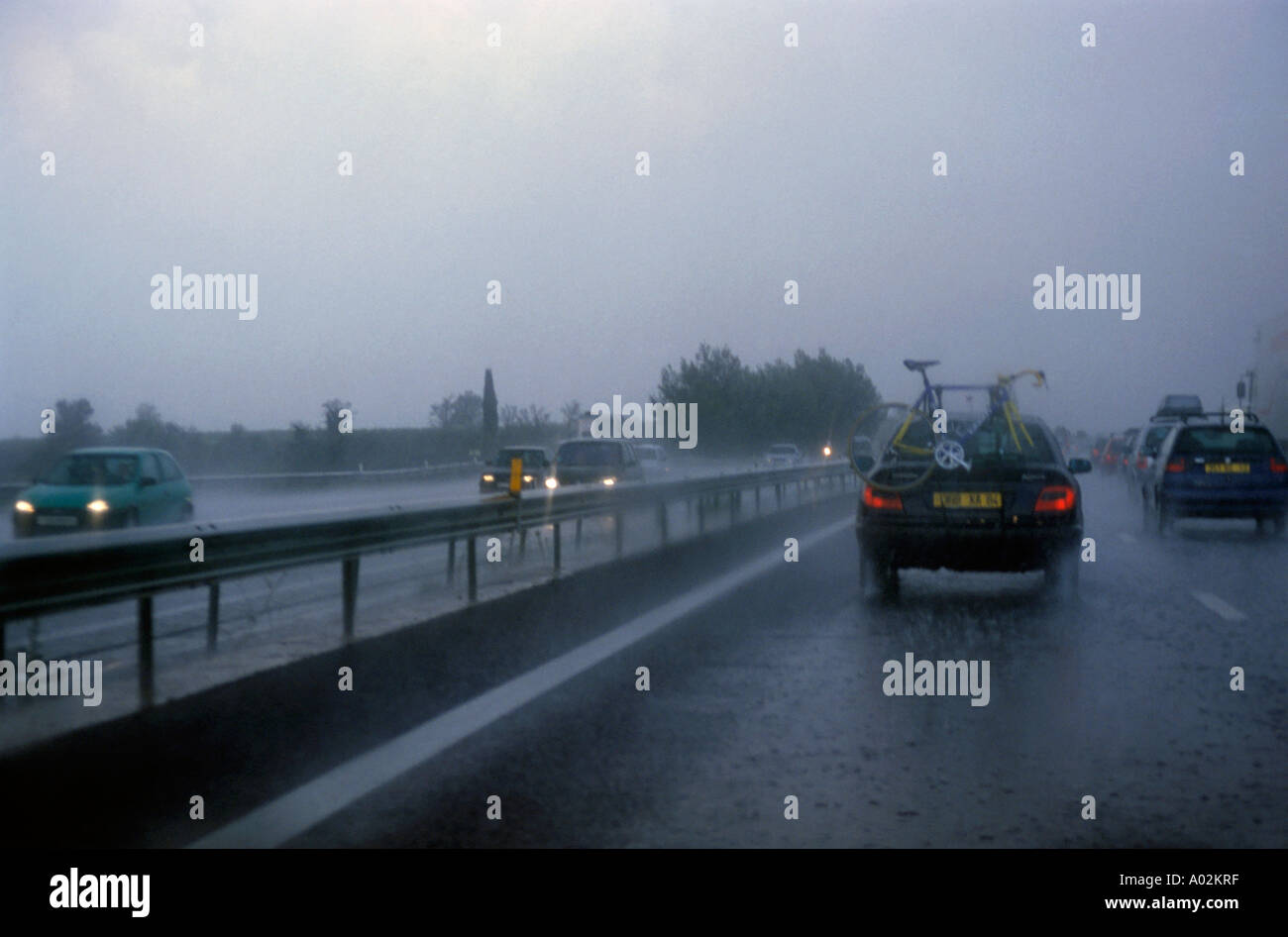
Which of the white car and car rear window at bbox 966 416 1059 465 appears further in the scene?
the white car

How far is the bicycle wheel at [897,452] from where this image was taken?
12.9 metres

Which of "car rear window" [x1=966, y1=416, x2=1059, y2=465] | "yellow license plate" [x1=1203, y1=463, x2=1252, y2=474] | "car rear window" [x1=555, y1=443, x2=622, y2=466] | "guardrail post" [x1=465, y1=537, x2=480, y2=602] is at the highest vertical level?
"car rear window" [x1=966, y1=416, x2=1059, y2=465]

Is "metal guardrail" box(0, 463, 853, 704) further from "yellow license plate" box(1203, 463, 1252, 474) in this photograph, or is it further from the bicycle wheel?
"yellow license plate" box(1203, 463, 1252, 474)

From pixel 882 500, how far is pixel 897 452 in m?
0.87

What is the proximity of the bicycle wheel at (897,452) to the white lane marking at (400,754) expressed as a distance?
235cm

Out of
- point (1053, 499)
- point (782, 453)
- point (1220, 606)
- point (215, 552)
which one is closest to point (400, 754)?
point (215, 552)

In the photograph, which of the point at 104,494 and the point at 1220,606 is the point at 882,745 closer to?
the point at 1220,606

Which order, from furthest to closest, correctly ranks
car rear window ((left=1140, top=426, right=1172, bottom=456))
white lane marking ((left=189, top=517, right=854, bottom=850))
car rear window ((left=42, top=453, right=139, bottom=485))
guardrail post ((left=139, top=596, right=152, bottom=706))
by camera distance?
car rear window ((left=1140, top=426, right=1172, bottom=456))
car rear window ((left=42, top=453, right=139, bottom=485))
guardrail post ((left=139, top=596, right=152, bottom=706))
white lane marking ((left=189, top=517, right=854, bottom=850))

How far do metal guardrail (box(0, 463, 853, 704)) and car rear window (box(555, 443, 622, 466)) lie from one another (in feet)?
47.7

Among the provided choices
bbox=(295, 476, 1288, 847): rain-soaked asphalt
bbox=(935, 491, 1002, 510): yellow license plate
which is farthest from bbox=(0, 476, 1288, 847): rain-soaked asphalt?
bbox=(935, 491, 1002, 510): yellow license plate

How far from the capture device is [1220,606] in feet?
42.6

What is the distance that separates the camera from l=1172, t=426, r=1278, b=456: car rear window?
23.0 metres

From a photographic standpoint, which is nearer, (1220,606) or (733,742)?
(733,742)
